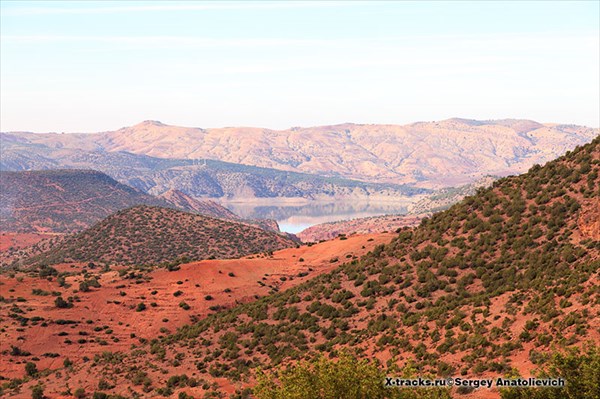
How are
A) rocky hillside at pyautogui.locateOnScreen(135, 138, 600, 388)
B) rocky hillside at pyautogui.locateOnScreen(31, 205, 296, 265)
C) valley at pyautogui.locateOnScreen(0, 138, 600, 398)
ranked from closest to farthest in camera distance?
rocky hillside at pyautogui.locateOnScreen(135, 138, 600, 388) → valley at pyautogui.locateOnScreen(0, 138, 600, 398) → rocky hillside at pyautogui.locateOnScreen(31, 205, 296, 265)

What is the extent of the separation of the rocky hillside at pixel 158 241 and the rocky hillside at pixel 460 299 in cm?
6249

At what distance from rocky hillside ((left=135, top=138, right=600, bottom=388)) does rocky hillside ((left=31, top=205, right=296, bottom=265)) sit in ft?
205

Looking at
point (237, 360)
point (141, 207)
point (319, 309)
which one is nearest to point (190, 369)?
point (237, 360)

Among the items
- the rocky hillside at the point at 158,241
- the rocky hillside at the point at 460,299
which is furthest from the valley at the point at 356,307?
the rocky hillside at the point at 158,241

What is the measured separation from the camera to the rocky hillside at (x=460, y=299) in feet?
126

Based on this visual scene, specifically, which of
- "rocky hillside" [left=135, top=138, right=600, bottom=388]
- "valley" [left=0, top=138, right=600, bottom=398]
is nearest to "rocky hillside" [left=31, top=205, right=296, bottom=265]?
"valley" [left=0, top=138, right=600, bottom=398]

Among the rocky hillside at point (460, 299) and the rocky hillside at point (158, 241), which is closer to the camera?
the rocky hillside at point (460, 299)

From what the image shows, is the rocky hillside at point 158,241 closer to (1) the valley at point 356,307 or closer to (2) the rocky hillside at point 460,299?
(1) the valley at point 356,307

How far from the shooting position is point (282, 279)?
86.9 meters

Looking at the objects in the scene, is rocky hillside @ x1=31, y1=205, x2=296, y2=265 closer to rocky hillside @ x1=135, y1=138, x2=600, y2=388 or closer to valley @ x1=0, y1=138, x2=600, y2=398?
valley @ x1=0, y1=138, x2=600, y2=398

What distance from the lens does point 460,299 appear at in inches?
1992

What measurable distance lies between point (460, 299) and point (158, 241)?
97.2 m

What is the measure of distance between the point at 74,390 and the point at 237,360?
43.3ft

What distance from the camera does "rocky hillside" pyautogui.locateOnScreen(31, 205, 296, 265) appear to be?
430 feet
